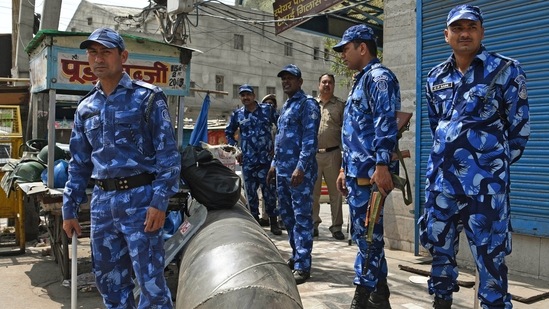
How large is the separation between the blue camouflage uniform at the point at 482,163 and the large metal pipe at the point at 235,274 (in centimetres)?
103

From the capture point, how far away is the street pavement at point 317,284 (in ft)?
15.0

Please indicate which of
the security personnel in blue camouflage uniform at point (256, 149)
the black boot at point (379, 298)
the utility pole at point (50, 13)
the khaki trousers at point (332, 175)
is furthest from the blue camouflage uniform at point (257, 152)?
the black boot at point (379, 298)

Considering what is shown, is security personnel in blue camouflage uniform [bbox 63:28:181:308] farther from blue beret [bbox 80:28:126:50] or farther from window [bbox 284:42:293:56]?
window [bbox 284:42:293:56]

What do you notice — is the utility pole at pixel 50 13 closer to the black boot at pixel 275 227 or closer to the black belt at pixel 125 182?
the black boot at pixel 275 227

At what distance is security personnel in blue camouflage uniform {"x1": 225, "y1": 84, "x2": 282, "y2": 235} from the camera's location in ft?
26.5

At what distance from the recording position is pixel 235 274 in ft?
9.54

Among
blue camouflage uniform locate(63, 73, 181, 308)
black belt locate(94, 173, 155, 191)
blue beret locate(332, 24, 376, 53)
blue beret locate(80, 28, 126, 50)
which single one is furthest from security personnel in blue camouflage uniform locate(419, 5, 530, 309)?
blue beret locate(80, 28, 126, 50)

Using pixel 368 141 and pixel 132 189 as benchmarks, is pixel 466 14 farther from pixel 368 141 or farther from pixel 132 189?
pixel 132 189

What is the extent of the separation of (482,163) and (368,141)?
3.24 ft

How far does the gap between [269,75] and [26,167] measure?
30.9 m

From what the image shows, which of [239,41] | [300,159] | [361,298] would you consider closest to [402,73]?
[300,159]

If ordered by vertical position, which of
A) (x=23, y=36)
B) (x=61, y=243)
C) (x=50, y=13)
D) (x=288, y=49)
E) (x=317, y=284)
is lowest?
(x=317, y=284)

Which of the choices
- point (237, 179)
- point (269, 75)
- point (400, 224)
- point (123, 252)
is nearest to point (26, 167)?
point (237, 179)

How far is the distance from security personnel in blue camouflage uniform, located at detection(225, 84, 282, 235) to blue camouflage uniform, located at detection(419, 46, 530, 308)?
491cm
